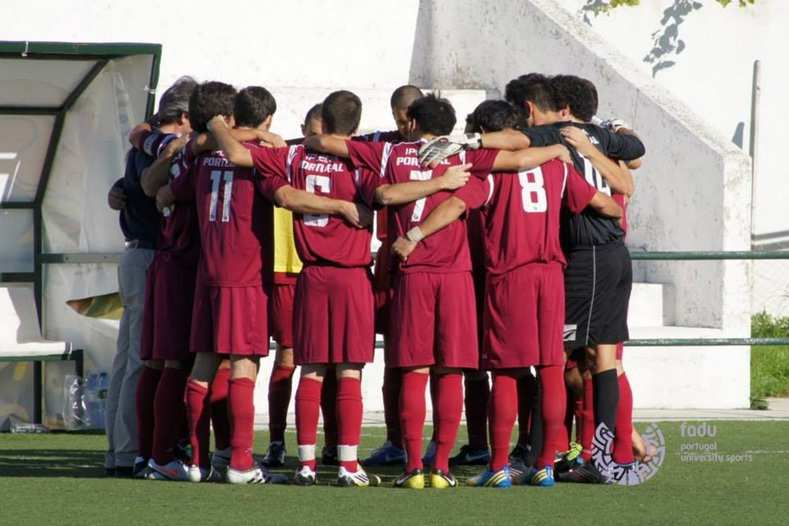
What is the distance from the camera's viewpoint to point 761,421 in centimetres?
1066

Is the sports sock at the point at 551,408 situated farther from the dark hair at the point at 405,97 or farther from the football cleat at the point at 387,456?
the dark hair at the point at 405,97

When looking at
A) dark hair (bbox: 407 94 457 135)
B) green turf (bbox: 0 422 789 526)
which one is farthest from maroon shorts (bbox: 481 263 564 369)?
dark hair (bbox: 407 94 457 135)

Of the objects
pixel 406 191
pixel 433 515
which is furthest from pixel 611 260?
pixel 433 515

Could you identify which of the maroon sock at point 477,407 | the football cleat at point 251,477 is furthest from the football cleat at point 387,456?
the football cleat at point 251,477

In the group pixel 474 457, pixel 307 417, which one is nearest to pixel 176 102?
pixel 307 417

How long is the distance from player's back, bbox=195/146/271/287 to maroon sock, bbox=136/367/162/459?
666 mm

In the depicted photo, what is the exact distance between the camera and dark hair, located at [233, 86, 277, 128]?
7.65m

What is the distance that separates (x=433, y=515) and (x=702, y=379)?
5355 millimetres

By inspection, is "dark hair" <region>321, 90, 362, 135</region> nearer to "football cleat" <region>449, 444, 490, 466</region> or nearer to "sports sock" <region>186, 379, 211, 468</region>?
"sports sock" <region>186, 379, 211, 468</region>

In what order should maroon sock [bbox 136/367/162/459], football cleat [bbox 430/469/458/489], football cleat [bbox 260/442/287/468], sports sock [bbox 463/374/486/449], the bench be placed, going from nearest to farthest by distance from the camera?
football cleat [bbox 430/469/458/489] → maroon sock [bbox 136/367/162/459] → football cleat [bbox 260/442/287/468] → sports sock [bbox 463/374/486/449] → the bench

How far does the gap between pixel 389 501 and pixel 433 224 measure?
1262mm

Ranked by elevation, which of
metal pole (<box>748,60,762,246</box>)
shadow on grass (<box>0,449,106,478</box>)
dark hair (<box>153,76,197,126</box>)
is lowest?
shadow on grass (<box>0,449,106,478</box>)

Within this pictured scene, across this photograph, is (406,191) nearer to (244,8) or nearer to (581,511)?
(581,511)

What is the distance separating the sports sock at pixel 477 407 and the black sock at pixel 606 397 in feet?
2.88
